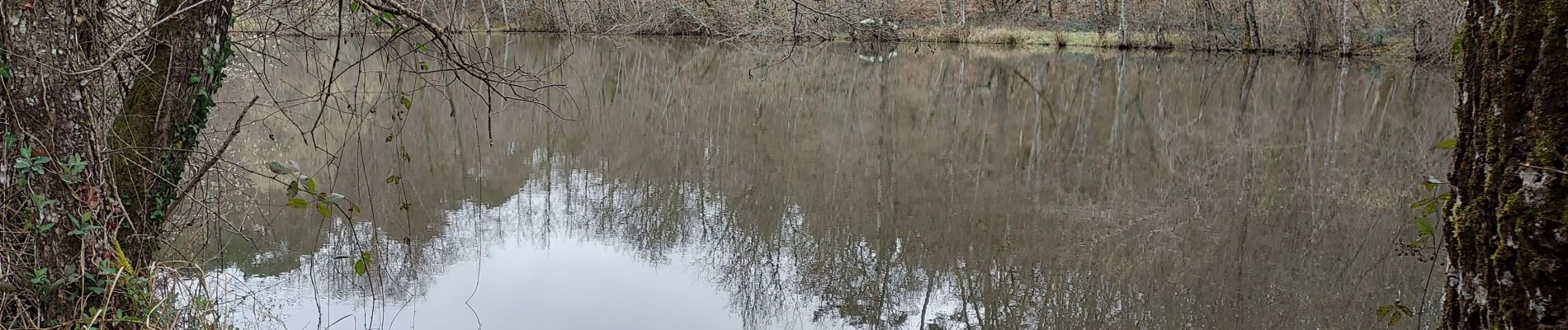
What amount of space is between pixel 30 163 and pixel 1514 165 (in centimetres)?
291

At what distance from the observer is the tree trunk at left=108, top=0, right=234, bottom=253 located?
10.3 feet

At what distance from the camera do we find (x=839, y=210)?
6.68 m

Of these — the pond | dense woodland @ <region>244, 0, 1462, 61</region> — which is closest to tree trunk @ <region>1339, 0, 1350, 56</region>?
dense woodland @ <region>244, 0, 1462, 61</region>

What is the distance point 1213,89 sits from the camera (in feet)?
49.0

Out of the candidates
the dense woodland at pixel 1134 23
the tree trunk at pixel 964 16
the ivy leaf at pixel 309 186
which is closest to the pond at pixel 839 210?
the ivy leaf at pixel 309 186

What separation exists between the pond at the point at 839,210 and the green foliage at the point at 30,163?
0.57m

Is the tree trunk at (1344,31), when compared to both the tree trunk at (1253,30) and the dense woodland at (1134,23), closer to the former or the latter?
the dense woodland at (1134,23)

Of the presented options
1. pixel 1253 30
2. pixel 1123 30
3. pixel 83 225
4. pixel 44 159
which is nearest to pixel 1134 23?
pixel 1123 30

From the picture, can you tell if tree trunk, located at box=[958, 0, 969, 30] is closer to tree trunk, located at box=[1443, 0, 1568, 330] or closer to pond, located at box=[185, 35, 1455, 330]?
pond, located at box=[185, 35, 1455, 330]

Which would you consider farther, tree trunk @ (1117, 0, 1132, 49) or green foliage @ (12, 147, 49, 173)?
tree trunk @ (1117, 0, 1132, 49)

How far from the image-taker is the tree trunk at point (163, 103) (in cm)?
315

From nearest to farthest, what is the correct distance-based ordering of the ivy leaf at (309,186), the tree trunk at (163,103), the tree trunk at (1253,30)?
the ivy leaf at (309,186) → the tree trunk at (163,103) → the tree trunk at (1253,30)

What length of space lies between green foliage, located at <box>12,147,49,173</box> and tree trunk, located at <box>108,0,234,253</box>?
1.83ft

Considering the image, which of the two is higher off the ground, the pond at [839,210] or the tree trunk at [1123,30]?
the tree trunk at [1123,30]
